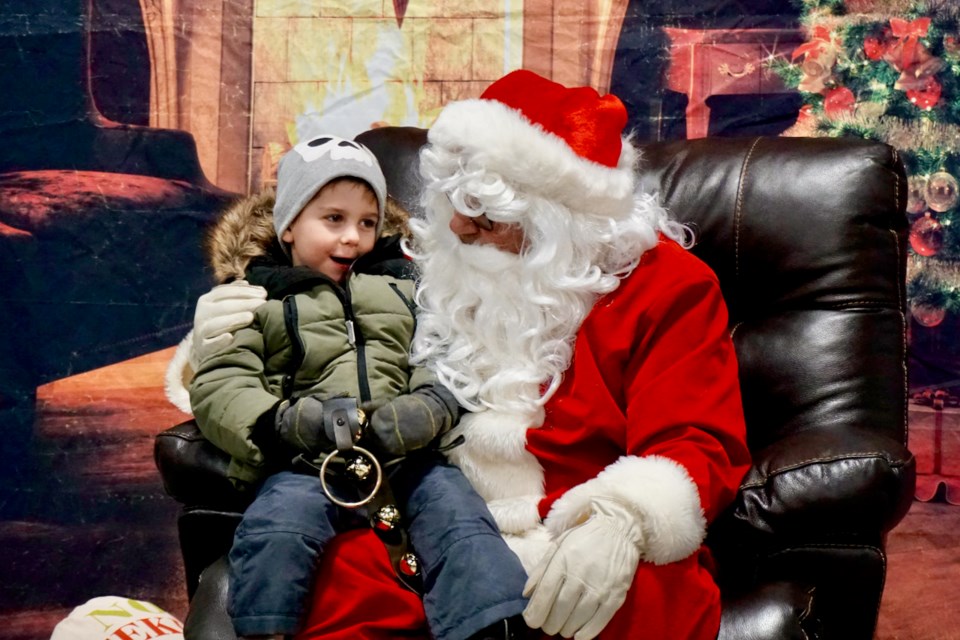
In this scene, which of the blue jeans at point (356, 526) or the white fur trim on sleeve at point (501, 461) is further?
the white fur trim on sleeve at point (501, 461)

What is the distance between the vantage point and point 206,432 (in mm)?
1892

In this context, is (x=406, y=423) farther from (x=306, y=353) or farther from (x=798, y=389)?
(x=798, y=389)

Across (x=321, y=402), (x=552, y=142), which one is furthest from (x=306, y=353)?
(x=552, y=142)

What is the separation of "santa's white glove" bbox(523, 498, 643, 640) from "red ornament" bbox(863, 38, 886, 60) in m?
1.65

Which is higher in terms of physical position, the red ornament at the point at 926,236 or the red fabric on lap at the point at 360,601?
the red ornament at the point at 926,236

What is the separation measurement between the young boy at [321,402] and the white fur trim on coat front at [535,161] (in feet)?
0.98

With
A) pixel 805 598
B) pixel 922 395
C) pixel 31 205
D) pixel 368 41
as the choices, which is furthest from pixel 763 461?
pixel 31 205

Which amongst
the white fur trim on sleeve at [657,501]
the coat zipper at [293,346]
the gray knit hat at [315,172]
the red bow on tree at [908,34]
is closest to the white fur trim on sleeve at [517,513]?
the white fur trim on sleeve at [657,501]

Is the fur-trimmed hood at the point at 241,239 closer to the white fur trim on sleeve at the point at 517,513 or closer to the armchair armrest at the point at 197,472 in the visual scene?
the armchair armrest at the point at 197,472

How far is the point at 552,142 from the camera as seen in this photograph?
187cm

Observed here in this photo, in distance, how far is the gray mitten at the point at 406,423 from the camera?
70.1 inches

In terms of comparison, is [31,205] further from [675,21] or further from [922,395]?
[922,395]

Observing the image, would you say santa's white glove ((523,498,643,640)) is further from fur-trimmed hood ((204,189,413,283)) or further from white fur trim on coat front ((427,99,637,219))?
fur-trimmed hood ((204,189,413,283))

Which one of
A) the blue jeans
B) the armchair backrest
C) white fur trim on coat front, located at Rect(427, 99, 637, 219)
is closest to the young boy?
the blue jeans
